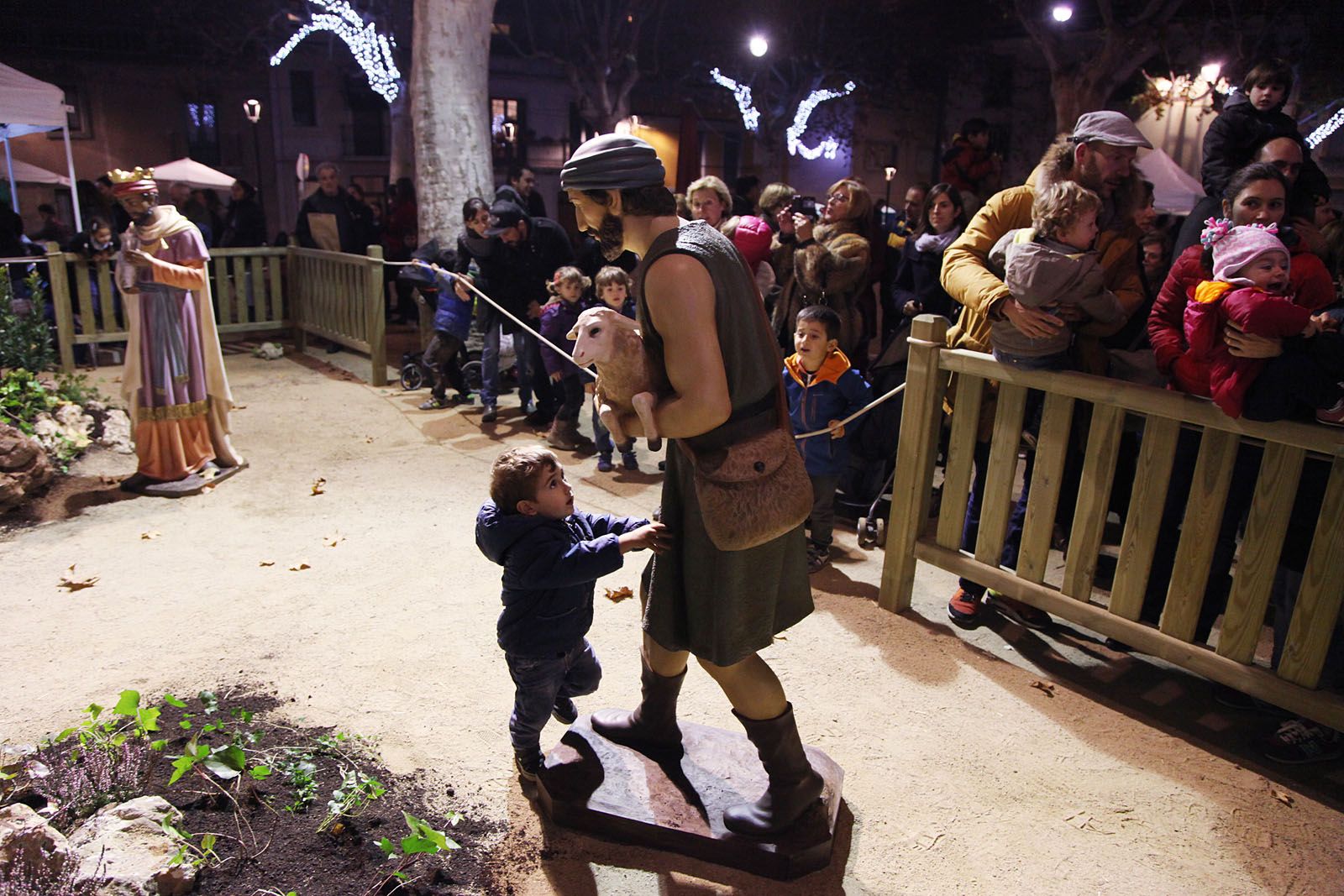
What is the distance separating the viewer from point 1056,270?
3.81 metres

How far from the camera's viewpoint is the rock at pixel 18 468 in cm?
574

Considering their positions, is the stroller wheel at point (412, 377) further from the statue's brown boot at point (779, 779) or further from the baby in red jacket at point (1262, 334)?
the baby in red jacket at point (1262, 334)

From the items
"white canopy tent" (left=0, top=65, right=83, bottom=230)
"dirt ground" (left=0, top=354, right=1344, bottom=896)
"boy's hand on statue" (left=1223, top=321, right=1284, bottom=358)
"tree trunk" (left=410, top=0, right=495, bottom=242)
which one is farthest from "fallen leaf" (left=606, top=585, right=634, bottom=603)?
"white canopy tent" (left=0, top=65, right=83, bottom=230)

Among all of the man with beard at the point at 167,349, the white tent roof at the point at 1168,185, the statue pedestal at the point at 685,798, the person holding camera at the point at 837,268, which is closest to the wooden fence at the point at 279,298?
the man with beard at the point at 167,349

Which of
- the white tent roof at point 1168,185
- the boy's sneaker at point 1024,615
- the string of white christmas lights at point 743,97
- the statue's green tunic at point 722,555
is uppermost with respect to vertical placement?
the string of white christmas lights at point 743,97

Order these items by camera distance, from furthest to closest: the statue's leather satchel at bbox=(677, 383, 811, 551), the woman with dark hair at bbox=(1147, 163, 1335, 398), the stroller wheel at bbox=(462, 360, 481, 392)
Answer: the stroller wheel at bbox=(462, 360, 481, 392) < the woman with dark hair at bbox=(1147, 163, 1335, 398) < the statue's leather satchel at bbox=(677, 383, 811, 551)

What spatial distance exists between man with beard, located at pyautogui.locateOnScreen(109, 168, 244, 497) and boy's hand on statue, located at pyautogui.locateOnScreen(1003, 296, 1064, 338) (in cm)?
482

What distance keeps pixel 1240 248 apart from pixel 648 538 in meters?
2.36

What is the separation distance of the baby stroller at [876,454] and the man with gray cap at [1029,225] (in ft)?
2.77

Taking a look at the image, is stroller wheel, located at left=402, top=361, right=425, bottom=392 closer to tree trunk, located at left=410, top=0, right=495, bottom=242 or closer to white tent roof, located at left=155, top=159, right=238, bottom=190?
tree trunk, located at left=410, top=0, right=495, bottom=242

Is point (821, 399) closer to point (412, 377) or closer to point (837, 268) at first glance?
point (837, 268)

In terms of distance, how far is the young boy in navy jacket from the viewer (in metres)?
2.82

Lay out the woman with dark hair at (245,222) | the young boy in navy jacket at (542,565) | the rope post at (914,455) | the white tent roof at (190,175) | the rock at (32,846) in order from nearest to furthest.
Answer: the rock at (32,846) → the young boy in navy jacket at (542,565) → the rope post at (914,455) → the woman with dark hair at (245,222) → the white tent roof at (190,175)

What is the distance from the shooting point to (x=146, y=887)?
2.49 m
